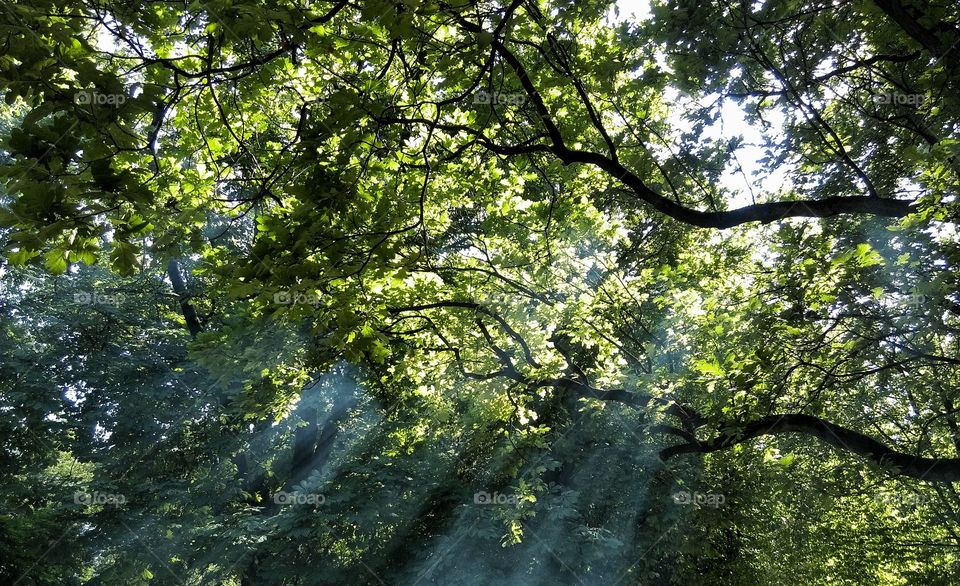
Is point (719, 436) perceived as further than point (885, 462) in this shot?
Yes

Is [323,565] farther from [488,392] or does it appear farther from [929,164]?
[929,164]

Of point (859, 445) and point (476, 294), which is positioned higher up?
point (476, 294)

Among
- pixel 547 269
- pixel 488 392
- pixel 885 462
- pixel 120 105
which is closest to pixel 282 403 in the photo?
pixel 488 392

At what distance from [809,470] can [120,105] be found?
10.2m

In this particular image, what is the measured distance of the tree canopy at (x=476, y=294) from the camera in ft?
9.77

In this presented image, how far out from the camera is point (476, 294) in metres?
7.34

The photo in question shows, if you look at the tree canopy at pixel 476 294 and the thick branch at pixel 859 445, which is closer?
the tree canopy at pixel 476 294

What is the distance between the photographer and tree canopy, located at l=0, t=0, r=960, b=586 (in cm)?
298

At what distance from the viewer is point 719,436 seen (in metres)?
6.31

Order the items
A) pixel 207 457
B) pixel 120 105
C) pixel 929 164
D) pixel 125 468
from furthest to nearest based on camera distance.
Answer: pixel 207 457
pixel 125 468
pixel 929 164
pixel 120 105

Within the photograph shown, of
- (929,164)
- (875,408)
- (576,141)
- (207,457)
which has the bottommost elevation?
(207,457)

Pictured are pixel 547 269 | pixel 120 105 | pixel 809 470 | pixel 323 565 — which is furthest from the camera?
pixel 323 565

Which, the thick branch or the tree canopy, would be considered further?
the thick branch

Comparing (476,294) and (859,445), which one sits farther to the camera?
(476,294)
